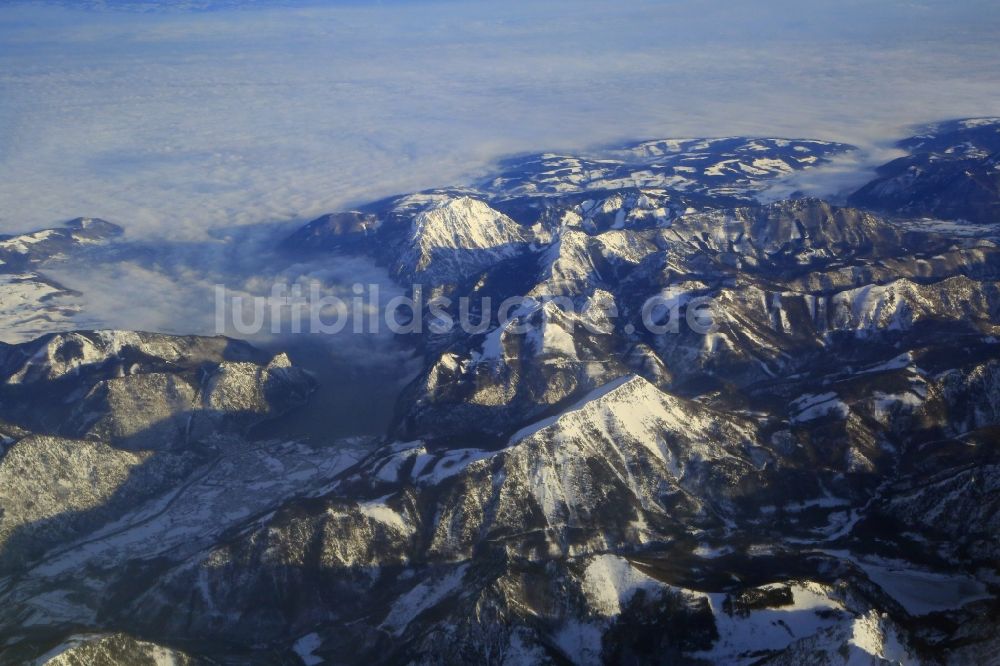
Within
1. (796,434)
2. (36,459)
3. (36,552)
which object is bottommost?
(36,552)

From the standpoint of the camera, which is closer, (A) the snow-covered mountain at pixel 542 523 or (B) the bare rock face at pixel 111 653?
(B) the bare rock face at pixel 111 653

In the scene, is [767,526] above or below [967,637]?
below

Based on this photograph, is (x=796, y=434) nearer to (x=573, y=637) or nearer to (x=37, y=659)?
(x=573, y=637)

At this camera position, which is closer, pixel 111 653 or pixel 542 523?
pixel 111 653

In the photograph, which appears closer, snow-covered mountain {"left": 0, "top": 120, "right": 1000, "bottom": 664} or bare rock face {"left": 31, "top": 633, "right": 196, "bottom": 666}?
bare rock face {"left": 31, "top": 633, "right": 196, "bottom": 666}

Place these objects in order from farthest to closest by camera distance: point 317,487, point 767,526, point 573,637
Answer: point 317,487 → point 767,526 → point 573,637

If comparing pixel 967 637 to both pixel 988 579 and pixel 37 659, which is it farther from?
pixel 37 659

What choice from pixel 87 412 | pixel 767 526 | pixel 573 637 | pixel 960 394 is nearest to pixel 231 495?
pixel 87 412

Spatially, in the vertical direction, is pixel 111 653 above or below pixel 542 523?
above

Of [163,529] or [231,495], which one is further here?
[231,495]

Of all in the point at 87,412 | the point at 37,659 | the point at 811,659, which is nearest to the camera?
the point at 811,659
